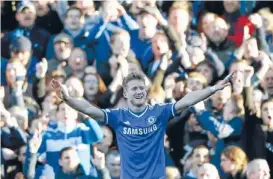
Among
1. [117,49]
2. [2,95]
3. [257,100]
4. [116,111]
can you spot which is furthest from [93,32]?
[116,111]

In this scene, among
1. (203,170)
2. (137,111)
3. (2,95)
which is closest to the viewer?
(137,111)

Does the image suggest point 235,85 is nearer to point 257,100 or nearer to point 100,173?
point 257,100

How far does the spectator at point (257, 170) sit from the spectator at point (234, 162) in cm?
7

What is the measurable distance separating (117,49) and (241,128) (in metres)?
1.81

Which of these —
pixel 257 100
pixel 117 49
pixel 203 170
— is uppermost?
pixel 117 49

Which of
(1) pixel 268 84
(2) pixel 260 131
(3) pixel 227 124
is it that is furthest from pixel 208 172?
(1) pixel 268 84

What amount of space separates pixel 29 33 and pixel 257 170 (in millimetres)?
3369

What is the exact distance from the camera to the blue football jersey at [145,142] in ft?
25.6

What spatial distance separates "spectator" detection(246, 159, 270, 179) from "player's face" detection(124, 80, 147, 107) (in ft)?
9.82

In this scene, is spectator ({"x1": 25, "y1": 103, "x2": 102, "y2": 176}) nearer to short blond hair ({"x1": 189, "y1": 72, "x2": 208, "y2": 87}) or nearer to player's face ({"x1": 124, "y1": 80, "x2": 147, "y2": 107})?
short blond hair ({"x1": 189, "y1": 72, "x2": 208, "y2": 87})

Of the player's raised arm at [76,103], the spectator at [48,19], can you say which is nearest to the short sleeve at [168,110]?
the player's raised arm at [76,103]

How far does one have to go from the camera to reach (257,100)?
10.7 metres

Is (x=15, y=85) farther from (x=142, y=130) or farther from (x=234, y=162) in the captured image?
(x=142, y=130)

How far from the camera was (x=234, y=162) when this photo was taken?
10414 mm
